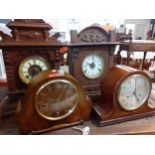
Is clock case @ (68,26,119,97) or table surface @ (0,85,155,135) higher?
clock case @ (68,26,119,97)

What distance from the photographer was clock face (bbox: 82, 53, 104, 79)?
89 centimetres

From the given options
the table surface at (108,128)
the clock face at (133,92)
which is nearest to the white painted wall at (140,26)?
the clock face at (133,92)

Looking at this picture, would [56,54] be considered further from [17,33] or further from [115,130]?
[115,130]

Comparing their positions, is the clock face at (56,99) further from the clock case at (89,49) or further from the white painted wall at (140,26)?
the white painted wall at (140,26)

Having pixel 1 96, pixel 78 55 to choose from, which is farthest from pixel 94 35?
pixel 1 96

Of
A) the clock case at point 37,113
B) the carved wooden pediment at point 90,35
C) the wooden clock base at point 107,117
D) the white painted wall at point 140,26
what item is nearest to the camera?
→ the clock case at point 37,113

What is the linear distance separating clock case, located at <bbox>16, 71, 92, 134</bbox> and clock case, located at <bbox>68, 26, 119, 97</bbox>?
0.24m

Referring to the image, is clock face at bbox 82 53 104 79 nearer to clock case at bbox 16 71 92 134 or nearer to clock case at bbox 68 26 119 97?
clock case at bbox 68 26 119 97

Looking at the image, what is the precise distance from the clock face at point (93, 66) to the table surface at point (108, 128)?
1.02ft

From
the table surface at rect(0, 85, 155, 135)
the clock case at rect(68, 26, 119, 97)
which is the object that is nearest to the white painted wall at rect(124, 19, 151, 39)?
the clock case at rect(68, 26, 119, 97)

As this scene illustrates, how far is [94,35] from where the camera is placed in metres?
0.86

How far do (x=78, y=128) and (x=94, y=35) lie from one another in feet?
1.76

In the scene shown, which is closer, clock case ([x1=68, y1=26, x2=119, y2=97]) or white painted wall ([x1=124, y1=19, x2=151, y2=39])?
clock case ([x1=68, y1=26, x2=119, y2=97])

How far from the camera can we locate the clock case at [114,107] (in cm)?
67
